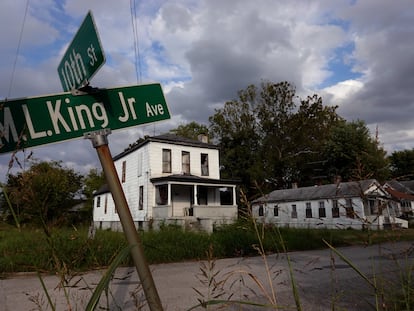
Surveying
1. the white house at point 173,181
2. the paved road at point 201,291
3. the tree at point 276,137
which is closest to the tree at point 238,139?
the tree at point 276,137

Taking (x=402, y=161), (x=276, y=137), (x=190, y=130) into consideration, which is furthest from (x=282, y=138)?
(x=402, y=161)

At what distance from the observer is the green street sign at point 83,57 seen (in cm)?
174

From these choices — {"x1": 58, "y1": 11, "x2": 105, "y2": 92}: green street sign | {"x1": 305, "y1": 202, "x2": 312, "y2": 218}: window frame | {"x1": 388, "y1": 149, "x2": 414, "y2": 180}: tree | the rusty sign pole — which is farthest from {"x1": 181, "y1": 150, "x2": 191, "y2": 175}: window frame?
{"x1": 388, "y1": 149, "x2": 414, "y2": 180}: tree

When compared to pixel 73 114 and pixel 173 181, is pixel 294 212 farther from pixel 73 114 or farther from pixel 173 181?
pixel 73 114

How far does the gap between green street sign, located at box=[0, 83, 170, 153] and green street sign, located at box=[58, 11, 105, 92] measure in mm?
135

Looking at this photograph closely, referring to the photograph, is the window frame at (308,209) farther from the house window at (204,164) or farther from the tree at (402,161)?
the tree at (402,161)

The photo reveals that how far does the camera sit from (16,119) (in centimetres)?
165

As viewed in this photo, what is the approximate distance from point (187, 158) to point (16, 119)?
2427 centimetres

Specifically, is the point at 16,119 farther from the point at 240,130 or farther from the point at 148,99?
the point at 240,130

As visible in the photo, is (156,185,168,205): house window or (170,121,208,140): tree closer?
(156,185,168,205): house window

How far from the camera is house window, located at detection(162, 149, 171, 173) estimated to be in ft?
81.1

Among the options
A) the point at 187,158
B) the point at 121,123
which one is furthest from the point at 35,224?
the point at 187,158

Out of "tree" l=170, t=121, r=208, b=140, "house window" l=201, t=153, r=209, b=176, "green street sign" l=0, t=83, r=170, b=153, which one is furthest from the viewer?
"tree" l=170, t=121, r=208, b=140

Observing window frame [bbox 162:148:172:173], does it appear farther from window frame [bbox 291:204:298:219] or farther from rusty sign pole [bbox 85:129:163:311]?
rusty sign pole [bbox 85:129:163:311]
